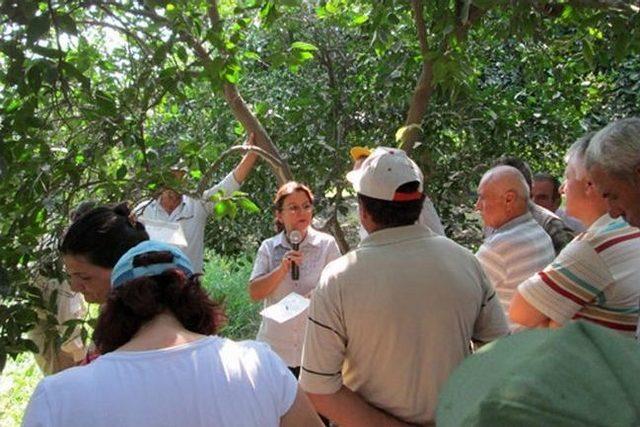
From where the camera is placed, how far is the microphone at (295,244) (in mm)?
3777

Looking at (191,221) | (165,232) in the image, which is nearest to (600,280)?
(165,232)

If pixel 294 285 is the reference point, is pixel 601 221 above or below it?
above

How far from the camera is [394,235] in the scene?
229 cm

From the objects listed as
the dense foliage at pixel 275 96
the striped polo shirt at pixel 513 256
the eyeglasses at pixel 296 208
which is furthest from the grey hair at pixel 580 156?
the eyeglasses at pixel 296 208

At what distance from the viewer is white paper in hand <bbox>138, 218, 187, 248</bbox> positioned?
2848 millimetres

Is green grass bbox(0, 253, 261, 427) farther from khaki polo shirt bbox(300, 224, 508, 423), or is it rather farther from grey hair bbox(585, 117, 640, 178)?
grey hair bbox(585, 117, 640, 178)

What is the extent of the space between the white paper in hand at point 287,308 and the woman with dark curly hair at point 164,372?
71.8 inches

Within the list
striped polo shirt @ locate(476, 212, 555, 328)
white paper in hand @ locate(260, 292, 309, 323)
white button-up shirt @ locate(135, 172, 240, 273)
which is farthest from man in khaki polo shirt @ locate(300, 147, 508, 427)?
white button-up shirt @ locate(135, 172, 240, 273)

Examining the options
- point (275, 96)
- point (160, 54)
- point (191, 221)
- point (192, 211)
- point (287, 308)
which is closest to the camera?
point (160, 54)

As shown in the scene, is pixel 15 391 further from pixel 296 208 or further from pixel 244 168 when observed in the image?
pixel 296 208

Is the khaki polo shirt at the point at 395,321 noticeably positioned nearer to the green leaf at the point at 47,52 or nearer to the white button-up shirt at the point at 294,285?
the green leaf at the point at 47,52

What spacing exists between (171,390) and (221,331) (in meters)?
3.45

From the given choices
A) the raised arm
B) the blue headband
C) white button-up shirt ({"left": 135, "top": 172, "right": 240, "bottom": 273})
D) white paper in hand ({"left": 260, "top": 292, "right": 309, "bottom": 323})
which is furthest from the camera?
white button-up shirt ({"left": 135, "top": 172, "right": 240, "bottom": 273})

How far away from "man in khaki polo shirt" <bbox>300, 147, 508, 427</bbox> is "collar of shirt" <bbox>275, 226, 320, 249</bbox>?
61.6 inches
